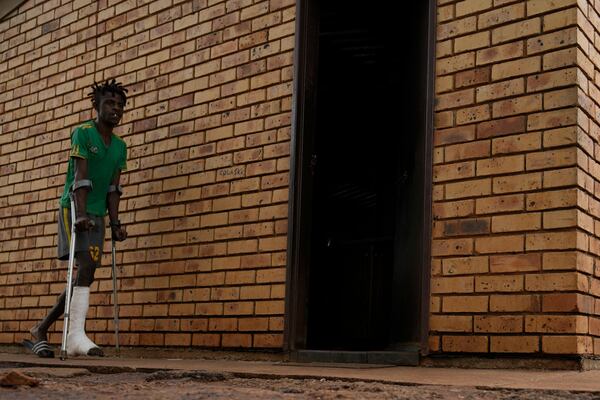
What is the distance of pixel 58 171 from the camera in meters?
6.29

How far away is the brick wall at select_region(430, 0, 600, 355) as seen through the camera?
3.69 meters

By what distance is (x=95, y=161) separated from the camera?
16.5 ft

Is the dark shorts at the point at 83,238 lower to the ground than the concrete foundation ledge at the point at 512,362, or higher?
higher

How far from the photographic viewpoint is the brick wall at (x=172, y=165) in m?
4.95

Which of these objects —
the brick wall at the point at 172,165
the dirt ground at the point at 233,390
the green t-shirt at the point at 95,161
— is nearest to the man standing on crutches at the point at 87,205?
the green t-shirt at the point at 95,161

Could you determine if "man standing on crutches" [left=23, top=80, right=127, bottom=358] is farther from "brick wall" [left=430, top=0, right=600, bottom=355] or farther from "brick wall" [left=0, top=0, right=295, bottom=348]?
"brick wall" [left=430, top=0, right=600, bottom=355]

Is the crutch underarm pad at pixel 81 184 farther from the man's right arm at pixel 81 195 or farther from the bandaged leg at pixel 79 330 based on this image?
the bandaged leg at pixel 79 330

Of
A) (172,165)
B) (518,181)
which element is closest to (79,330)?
(172,165)

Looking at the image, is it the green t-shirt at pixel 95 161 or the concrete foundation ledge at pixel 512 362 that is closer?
the concrete foundation ledge at pixel 512 362

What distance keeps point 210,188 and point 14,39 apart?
282cm

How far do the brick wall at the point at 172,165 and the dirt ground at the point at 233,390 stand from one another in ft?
4.89

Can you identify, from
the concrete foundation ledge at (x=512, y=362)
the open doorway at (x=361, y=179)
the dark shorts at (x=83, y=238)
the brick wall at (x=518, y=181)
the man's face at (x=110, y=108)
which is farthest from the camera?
the man's face at (x=110, y=108)

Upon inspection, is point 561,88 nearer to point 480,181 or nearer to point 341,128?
point 480,181

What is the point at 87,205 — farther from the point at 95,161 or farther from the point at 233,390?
the point at 233,390
